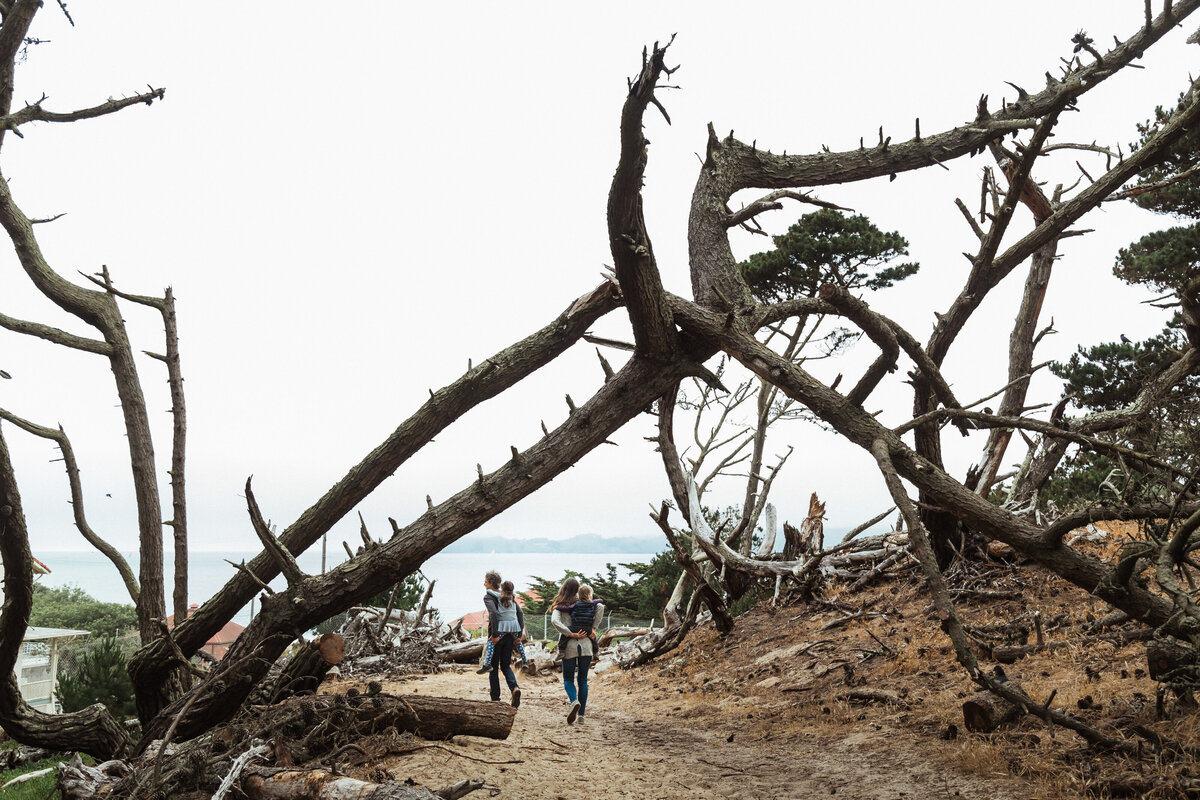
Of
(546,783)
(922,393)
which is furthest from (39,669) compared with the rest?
(922,393)

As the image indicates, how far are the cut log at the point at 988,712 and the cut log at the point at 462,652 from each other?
9.64 metres

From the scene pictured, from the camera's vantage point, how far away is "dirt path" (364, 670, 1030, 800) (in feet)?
15.4

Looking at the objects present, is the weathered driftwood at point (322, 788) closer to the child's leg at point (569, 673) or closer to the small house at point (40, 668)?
the child's leg at point (569, 673)

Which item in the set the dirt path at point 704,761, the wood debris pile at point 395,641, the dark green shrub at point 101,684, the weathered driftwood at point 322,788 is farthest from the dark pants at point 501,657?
the dark green shrub at point 101,684

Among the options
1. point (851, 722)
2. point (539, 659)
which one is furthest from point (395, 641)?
point (851, 722)

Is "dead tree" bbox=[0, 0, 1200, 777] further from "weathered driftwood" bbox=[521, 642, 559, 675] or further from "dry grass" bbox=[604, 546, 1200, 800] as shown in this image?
"weathered driftwood" bbox=[521, 642, 559, 675]

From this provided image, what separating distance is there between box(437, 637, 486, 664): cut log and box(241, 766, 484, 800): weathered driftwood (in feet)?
29.2

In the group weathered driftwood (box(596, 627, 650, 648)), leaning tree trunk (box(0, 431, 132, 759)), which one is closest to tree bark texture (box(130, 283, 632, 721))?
leaning tree trunk (box(0, 431, 132, 759))

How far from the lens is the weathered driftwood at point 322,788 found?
11.8ft

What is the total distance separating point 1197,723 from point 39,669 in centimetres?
2581

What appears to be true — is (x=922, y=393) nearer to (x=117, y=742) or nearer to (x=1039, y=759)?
(x=1039, y=759)

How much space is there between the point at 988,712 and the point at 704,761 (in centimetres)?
200

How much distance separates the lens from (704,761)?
5738 mm

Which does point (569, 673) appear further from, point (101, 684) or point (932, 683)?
point (101, 684)
